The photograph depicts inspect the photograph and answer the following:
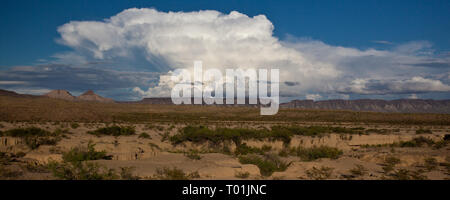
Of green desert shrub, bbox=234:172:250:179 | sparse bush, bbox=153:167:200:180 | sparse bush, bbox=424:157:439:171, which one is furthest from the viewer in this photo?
sparse bush, bbox=424:157:439:171

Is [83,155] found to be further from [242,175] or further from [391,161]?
[391,161]

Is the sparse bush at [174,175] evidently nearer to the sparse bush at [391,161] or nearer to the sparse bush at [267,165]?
the sparse bush at [267,165]

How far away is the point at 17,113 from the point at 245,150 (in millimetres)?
55253

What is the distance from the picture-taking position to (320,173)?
13.3 m

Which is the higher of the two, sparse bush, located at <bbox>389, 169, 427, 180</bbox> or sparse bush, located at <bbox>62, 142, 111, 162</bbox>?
sparse bush, located at <bbox>62, 142, 111, 162</bbox>

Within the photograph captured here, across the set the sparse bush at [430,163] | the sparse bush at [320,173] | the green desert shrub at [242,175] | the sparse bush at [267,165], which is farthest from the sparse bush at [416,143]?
the green desert shrub at [242,175]

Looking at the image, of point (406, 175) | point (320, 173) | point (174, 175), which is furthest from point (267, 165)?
point (406, 175)

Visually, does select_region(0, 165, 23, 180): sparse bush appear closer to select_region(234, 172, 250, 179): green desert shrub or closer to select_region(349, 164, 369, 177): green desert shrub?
select_region(234, 172, 250, 179): green desert shrub

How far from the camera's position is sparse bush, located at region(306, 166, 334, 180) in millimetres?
12750

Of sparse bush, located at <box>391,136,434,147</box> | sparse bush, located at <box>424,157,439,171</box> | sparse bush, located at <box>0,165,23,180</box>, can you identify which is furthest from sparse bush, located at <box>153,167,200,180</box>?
sparse bush, located at <box>391,136,434,147</box>

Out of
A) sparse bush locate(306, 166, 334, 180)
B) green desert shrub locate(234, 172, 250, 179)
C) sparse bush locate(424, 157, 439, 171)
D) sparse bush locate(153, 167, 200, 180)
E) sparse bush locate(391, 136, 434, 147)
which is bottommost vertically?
sparse bush locate(391, 136, 434, 147)

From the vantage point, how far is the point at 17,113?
59.3 m
